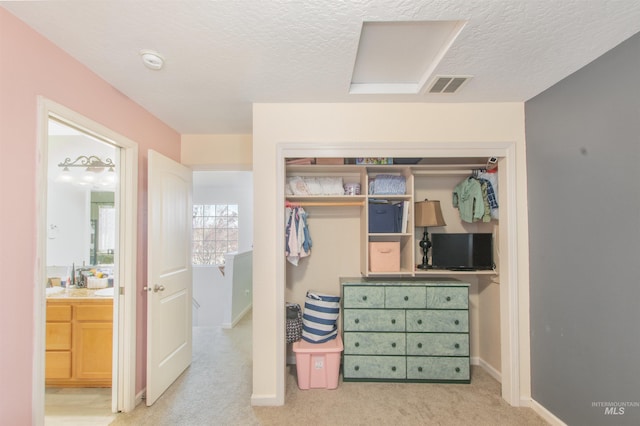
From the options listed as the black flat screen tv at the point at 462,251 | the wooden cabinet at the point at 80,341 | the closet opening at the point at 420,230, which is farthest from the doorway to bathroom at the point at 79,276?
the black flat screen tv at the point at 462,251

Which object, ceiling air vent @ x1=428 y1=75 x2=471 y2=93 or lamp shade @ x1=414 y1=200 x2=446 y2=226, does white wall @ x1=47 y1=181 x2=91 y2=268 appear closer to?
lamp shade @ x1=414 y1=200 x2=446 y2=226

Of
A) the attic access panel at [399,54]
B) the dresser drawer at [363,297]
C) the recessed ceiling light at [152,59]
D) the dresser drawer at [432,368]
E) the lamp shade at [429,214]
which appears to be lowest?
the dresser drawer at [432,368]

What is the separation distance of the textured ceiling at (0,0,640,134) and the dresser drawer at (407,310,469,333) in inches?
72.8

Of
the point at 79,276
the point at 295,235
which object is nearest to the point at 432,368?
the point at 295,235

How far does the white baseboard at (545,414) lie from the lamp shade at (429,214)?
1519mm

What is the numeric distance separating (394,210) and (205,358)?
2.57m

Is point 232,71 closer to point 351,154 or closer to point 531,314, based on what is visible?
point 351,154

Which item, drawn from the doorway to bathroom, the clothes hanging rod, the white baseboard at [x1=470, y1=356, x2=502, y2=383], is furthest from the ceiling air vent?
the white baseboard at [x1=470, y1=356, x2=502, y2=383]

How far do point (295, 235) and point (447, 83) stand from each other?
1.70 meters

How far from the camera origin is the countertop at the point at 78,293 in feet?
8.16

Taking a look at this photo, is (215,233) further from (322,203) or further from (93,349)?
(322,203)

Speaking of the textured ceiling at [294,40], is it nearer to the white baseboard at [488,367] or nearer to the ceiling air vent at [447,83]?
the ceiling air vent at [447,83]

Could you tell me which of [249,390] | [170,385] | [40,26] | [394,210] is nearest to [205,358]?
[170,385]

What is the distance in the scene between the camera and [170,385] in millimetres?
2592
